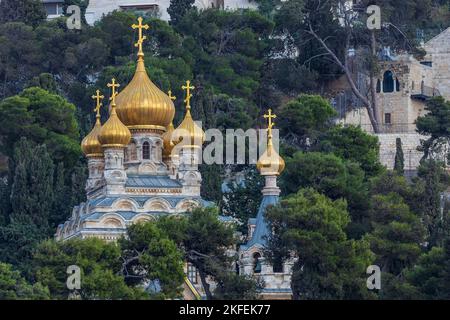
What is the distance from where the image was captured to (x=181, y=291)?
8050cm

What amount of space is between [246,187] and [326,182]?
9.73ft

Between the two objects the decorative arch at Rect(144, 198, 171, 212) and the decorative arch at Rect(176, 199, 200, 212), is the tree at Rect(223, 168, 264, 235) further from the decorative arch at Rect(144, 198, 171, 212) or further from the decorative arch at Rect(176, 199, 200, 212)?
the decorative arch at Rect(144, 198, 171, 212)

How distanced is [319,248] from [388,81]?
29.7 meters

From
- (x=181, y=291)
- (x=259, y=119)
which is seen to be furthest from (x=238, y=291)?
(x=259, y=119)

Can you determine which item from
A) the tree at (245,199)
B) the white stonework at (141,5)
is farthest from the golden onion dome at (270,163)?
the white stonework at (141,5)

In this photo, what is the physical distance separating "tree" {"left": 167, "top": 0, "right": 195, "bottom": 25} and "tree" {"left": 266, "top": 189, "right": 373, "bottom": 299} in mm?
30138

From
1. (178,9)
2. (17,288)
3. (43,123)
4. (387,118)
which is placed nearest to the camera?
(17,288)

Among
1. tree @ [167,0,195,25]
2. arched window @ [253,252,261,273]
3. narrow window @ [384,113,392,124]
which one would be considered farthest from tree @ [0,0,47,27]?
arched window @ [253,252,261,273]

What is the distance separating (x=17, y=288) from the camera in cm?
7738

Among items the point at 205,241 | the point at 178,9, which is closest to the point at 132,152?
the point at 205,241

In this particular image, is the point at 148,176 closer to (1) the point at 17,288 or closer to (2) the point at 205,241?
(2) the point at 205,241

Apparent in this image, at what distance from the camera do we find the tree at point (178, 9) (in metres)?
114

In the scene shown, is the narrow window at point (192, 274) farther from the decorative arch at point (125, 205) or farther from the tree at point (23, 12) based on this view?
the tree at point (23, 12)

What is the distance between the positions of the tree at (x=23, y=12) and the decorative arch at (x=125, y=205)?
27671 millimetres
